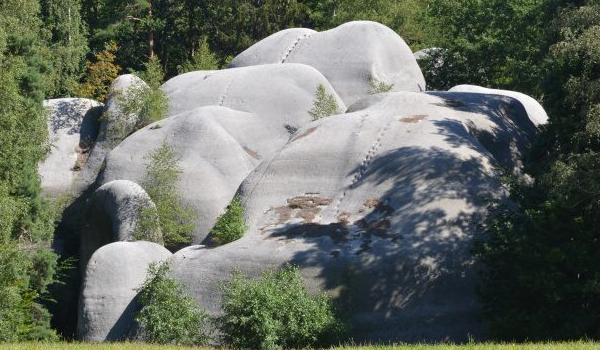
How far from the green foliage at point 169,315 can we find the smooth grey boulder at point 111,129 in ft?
38.5

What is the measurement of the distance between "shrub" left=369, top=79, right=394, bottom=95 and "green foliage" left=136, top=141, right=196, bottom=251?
7143 millimetres

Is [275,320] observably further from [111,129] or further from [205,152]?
[111,129]

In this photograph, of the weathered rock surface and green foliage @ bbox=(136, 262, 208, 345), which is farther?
the weathered rock surface

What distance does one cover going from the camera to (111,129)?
3145 centimetres

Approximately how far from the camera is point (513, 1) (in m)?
35.0

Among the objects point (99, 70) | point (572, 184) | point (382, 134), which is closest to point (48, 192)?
point (99, 70)

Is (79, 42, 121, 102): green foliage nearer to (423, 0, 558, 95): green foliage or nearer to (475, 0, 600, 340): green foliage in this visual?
(423, 0, 558, 95): green foliage

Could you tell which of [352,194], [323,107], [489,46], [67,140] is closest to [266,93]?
[323,107]

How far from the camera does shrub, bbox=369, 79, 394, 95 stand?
101ft

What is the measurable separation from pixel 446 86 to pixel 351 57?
6.30 metres

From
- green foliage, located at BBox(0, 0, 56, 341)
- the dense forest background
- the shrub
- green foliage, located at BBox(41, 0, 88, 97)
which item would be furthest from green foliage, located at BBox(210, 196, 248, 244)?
green foliage, located at BBox(41, 0, 88, 97)

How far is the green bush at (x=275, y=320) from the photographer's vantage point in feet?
58.3

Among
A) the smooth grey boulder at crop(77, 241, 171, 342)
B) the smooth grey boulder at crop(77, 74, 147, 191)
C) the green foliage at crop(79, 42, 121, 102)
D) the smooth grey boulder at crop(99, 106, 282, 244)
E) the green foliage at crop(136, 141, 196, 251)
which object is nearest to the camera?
the smooth grey boulder at crop(77, 241, 171, 342)

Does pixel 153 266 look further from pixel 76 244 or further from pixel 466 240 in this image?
pixel 76 244
